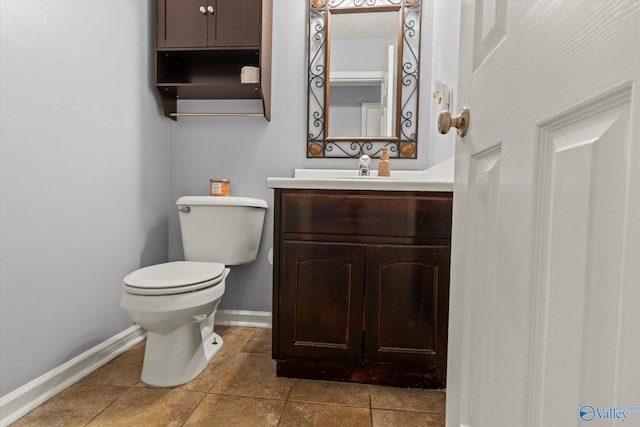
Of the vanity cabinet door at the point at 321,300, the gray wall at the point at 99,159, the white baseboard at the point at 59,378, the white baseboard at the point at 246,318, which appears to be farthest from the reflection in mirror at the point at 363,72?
the white baseboard at the point at 59,378

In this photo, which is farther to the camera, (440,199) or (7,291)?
(440,199)

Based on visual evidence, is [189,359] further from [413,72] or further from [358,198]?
[413,72]

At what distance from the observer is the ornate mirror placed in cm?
190

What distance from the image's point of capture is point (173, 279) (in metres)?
1.37

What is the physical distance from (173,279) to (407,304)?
0.92 metres

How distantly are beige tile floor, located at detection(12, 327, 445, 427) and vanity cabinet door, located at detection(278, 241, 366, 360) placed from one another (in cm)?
15

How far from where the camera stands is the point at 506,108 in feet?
1.66

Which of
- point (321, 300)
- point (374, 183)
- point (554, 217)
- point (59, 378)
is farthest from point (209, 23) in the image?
point (554, 217)

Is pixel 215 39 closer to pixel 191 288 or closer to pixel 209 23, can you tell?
pixel 209 23

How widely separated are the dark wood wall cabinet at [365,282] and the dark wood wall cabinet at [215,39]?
2.83ft

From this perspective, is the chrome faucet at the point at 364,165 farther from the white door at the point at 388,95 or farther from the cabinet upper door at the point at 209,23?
the cabinet upper door at the point at 209,23

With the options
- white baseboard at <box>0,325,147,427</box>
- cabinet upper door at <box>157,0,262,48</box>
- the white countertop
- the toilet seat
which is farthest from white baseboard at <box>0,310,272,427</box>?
cabinet upper door at <box>157,0,262,48</box>

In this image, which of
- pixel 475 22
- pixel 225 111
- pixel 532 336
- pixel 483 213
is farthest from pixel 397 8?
pixel 532 336

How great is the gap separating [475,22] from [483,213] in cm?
36
